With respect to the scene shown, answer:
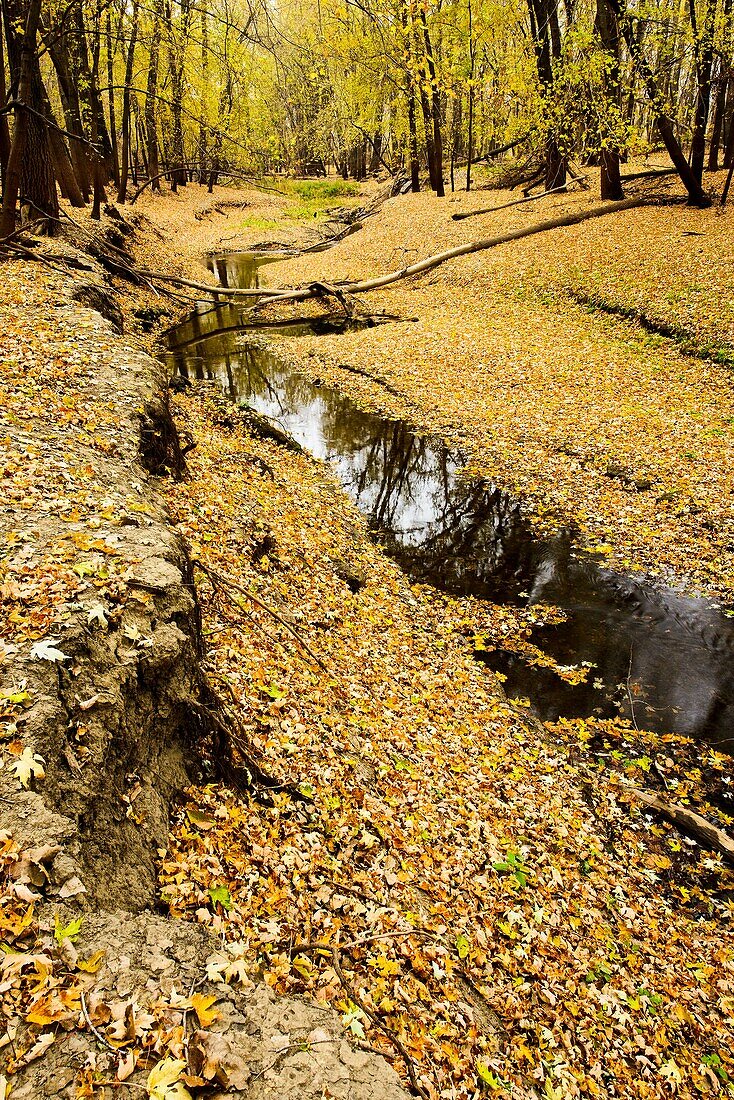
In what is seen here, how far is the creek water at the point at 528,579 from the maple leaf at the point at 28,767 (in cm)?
586

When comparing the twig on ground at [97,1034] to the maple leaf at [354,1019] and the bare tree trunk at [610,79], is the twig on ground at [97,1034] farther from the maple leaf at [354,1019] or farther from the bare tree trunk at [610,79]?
the bare tree trunk at [610,79]

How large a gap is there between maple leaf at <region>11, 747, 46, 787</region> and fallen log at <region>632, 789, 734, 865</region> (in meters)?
5.85

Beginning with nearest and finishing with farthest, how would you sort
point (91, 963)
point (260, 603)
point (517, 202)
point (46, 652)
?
point (91, 963), point (46, 652), point (260, 603), point (517, 202)

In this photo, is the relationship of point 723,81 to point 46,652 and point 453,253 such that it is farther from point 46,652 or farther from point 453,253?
point 46,652

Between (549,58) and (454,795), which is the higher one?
(549,58)

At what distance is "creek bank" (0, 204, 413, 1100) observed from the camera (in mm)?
2555

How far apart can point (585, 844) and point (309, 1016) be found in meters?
3.61

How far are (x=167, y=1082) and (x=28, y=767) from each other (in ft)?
5.38

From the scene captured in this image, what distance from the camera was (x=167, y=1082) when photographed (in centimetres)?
245

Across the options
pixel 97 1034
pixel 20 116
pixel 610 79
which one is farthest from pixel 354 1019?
pixel 610 79

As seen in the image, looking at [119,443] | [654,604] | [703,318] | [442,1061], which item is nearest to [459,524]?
[654,604]

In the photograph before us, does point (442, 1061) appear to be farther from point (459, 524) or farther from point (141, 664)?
point (459, 524)

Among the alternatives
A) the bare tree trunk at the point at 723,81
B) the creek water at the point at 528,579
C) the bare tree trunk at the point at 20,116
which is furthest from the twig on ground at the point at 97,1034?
the bare tree trunk at the point at 723,81

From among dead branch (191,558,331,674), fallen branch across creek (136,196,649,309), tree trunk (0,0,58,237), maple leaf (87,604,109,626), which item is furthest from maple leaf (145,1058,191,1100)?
fallen branch across creek (136,196,649,309)
